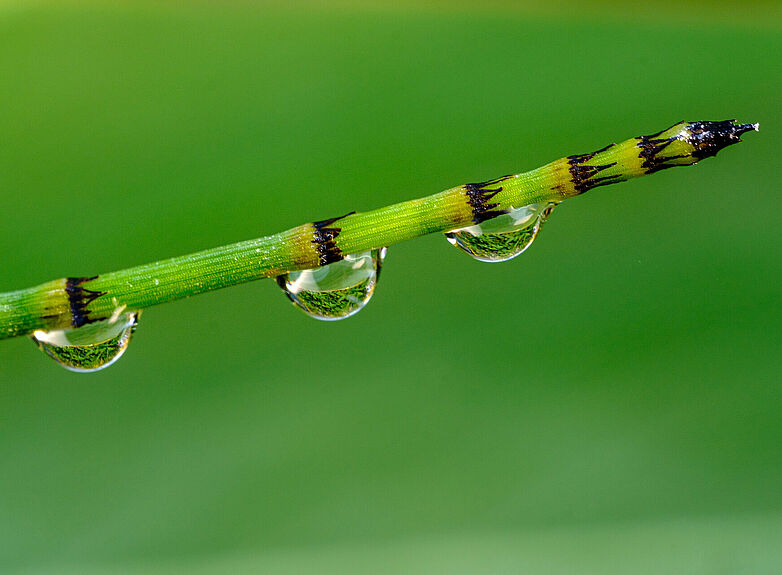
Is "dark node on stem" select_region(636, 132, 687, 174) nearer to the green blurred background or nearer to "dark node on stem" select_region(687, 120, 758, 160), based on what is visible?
"dark node on stem" select_region(687, 120, 758, 160)

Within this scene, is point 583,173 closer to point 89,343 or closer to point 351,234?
point 351,234

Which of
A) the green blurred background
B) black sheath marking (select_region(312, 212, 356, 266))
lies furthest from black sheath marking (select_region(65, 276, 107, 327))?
the green blurred background

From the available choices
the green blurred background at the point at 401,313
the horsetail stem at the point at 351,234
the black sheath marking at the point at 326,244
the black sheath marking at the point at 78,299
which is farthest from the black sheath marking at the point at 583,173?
the green blurred background at the point at 401,313

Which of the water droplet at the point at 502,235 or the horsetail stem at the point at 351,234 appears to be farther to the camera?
the water droplet at the point at 502,235

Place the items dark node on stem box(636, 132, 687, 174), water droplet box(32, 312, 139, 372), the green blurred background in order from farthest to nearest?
the green blurred background, water droplet box(32, 312, 139, 372), dark node on stem box(636, 132, 687, 174)

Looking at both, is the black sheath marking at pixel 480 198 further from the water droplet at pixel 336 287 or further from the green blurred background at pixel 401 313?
the green blurred background at pixel 401 313

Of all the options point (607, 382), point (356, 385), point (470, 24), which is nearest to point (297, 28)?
point (470, 24)

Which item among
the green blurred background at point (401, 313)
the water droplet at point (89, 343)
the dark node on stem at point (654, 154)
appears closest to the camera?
the dark node on stem at point (654, 154)
